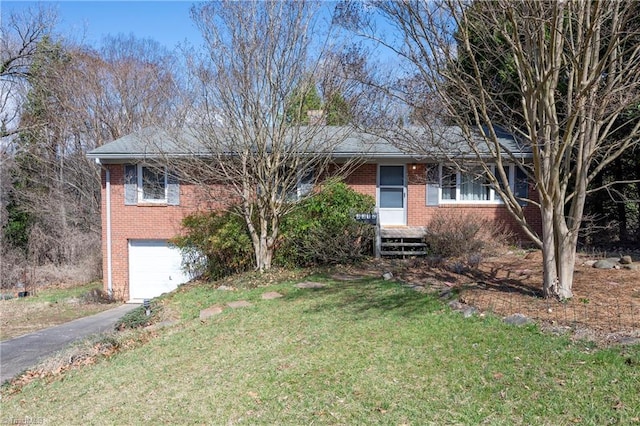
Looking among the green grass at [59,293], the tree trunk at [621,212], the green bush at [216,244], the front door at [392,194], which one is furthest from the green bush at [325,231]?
the green grass at [59,293]

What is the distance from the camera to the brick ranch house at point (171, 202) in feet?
44.9

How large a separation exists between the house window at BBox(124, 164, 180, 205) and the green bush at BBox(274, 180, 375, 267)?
4.42 metres

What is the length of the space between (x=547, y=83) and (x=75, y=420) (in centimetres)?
727

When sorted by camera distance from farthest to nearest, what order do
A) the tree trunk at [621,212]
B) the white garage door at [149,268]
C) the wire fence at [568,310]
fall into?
the white garage door at [149,268] < the tree trunk at [621,212] < the wire fence at [568,310]

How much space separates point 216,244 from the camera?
1202 centimetres

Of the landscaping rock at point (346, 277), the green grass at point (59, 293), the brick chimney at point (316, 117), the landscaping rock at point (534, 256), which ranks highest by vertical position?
the brick chimney at point (316, 117)

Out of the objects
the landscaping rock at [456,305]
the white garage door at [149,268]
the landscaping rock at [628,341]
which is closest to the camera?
the landscaping rock at [628,341]

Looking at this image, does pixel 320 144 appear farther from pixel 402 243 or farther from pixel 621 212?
pixel 621 212

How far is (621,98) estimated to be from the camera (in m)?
6.21

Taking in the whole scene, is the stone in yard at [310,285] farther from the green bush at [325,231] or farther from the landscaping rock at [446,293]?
the landscaping rock at [446,293]

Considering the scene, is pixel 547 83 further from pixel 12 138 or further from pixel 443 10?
pixel 12 138

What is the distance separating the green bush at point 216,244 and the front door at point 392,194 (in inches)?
173

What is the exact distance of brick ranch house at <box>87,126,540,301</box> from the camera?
1370 cm

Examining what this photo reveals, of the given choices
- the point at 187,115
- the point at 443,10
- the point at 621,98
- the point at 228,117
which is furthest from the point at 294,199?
the point at 621,98
